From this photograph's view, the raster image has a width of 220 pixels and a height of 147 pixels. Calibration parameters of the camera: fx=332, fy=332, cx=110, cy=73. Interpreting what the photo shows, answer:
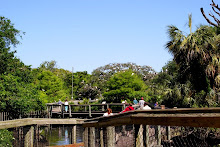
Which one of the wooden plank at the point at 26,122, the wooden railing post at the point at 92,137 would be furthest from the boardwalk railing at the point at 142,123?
the wooden plank at the point at 26,122

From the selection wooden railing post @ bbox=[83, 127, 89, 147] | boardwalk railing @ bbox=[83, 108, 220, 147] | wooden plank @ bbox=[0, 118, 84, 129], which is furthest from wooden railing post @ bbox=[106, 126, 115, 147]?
wooden plank @ bbox=[0, 118, 84, 129]


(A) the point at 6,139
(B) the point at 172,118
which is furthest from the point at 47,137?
(B) the point at 172,118

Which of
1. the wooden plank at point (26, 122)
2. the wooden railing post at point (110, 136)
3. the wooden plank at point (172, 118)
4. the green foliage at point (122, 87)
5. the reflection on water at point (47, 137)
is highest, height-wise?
the green foliage at point (122, 87)

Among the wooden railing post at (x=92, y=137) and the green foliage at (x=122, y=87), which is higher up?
the green foliage at (x=122, y=87)

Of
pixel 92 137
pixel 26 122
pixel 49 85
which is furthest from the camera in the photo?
pixel 49 85

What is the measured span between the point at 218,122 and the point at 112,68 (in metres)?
77.3

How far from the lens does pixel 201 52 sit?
65.3ft

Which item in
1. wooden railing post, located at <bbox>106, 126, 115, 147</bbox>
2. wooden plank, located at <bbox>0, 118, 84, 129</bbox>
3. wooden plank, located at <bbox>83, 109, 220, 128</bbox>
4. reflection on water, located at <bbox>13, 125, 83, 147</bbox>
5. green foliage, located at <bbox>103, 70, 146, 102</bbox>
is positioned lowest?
reflection on water, located at <bbox>13, 125, 83, 147</bbox>

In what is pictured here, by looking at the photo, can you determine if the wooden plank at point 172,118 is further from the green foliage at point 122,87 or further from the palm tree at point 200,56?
the green foliage at point 122,87

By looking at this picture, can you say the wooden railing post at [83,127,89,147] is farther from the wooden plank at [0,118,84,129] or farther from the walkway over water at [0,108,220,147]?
the wooden plank at [0,118,84,129]

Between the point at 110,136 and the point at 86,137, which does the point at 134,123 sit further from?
the point at 86,137

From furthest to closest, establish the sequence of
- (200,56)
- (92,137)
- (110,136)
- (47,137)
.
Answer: (47,137), (200,56), (92,137), (110,136)

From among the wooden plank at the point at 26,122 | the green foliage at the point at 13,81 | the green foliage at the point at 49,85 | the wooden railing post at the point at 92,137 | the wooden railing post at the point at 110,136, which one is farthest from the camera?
the green foliage at the point at 49,85

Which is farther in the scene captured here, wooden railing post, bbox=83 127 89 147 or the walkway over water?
wooden railing post, bbox=83 127 89 147
